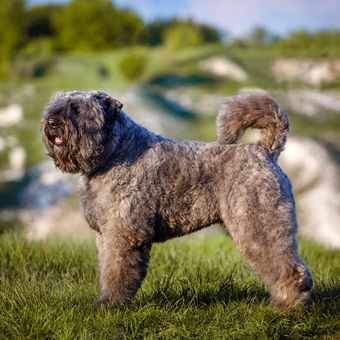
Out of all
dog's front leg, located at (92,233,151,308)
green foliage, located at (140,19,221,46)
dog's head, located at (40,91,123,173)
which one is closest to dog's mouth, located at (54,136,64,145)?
dog's head, located at (40,91,123,173)

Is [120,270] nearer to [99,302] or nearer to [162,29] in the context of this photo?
[99,302]

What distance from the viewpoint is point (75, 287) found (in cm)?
632

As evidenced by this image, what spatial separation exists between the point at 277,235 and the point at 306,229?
909 cm

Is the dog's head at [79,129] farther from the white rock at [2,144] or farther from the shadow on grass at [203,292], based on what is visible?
the white rock at [2,144]

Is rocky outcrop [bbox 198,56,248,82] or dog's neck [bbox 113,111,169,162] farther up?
dog's neck [bbox 113,111,169,162]

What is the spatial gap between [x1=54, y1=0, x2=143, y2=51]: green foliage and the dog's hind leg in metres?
34.7

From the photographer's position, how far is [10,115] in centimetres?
2534

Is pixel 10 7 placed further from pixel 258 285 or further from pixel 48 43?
pixel 258 285

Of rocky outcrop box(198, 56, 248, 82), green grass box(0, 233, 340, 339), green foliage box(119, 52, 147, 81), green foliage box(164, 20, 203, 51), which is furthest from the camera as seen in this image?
green foliage box(164, 20, 203, 51)

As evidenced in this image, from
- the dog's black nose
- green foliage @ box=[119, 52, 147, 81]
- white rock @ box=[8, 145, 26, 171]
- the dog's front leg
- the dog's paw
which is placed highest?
the dog's black nose

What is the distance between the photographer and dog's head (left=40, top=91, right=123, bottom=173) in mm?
5258

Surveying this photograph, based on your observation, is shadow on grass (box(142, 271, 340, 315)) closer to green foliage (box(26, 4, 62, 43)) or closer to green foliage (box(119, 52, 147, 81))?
green foliage (box(119, 52, 147, 81))

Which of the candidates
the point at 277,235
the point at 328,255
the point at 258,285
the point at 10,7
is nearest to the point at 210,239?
the point at 328,255

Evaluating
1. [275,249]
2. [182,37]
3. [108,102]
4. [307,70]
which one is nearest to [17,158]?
[307,70]
